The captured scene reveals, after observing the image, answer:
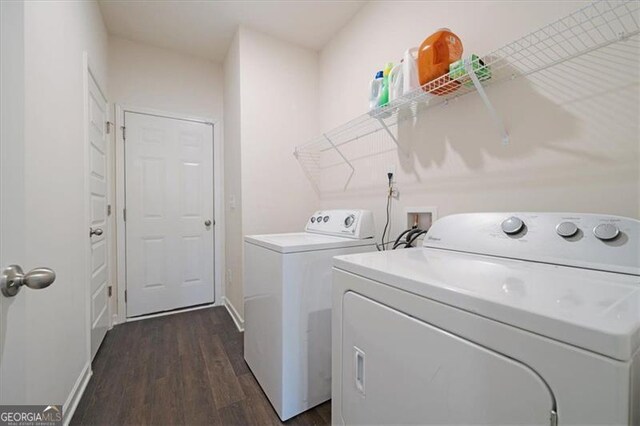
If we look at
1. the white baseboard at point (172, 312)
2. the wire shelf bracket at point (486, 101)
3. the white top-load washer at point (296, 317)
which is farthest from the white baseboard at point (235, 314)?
the wire shelf bracket at point (486, 101)

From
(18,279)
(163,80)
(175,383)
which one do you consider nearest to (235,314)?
(175,383)

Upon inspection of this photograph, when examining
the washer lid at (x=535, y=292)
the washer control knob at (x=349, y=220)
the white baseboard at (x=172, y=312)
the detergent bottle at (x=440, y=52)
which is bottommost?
the white baseboard at (x=172, y=312)

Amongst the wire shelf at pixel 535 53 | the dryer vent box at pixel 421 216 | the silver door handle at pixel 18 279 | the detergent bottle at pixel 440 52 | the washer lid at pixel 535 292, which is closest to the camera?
the washer lid at pixel 535 292

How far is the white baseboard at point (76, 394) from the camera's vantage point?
1.29m

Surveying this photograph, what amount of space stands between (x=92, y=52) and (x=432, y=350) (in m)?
2.70

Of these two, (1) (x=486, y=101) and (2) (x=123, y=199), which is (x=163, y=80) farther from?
(1) (x=486, y=101)

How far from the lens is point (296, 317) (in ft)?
4.38

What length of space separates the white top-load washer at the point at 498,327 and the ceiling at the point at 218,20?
2.01 meters

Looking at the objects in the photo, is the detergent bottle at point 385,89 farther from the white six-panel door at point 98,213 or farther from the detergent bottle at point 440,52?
the white six-panel door at point 98,213

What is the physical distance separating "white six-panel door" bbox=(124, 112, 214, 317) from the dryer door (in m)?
2.33

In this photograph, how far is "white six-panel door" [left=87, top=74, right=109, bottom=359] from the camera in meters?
1.82

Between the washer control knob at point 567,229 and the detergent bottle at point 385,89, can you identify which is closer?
the washer control knob at point 567,229

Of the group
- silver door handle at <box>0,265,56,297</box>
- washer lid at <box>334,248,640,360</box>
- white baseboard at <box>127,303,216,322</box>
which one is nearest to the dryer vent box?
washer lid at <box>334,248,640,360</box>

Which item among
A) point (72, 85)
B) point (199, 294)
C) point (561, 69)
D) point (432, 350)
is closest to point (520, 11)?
point (561, 69)
